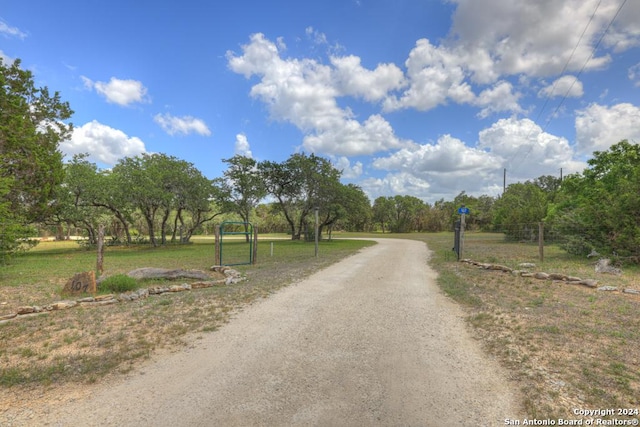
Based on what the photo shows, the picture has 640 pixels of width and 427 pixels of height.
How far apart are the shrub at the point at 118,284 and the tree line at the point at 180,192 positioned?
314cm

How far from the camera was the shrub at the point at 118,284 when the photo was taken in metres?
7.75

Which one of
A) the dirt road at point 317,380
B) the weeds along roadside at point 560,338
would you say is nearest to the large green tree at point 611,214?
the weeds along roadside at point 560,338

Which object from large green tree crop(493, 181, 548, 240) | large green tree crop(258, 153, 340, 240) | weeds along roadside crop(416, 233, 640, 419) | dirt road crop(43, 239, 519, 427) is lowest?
dirt road crop(43, 239, 519, 427)

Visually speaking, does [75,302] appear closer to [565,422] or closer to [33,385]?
[33,385]

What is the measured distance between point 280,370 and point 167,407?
1131 millimetres

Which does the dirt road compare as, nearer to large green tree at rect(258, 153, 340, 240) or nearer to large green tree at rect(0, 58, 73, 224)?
large green tree at rect(0, 58, 73, 224)

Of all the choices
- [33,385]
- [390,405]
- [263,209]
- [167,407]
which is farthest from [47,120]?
Result: [263,209]

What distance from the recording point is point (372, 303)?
6375 millimetres

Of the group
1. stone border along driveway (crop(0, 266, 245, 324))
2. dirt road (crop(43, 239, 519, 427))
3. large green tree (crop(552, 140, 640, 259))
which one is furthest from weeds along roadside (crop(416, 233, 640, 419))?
stone border along driveway (crop(0, 266, 245, 324))

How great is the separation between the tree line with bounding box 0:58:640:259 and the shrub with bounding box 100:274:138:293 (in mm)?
3144

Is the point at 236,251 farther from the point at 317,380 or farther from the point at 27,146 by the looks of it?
the point at 317,380

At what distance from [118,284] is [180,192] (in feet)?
66.4

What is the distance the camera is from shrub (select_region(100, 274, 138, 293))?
305 inches

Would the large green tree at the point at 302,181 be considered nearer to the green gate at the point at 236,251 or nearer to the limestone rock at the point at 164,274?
the green gate at the point at 236,251
